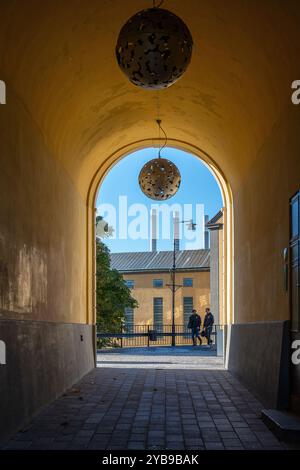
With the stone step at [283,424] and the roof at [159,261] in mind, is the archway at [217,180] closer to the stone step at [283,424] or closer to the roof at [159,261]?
the stone step at [283,424]

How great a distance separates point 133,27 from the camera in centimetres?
485

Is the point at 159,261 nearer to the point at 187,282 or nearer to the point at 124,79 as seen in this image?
the point at 187,282

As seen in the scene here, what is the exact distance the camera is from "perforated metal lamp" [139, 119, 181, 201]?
384 inches

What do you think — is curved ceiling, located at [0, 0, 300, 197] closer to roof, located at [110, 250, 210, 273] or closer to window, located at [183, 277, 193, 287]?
window, located at [183, 277, 193, 287]

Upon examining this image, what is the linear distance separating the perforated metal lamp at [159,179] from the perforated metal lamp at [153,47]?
188 inches

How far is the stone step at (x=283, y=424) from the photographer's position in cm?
582

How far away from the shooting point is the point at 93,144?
11.8 m

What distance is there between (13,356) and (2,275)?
0.85m

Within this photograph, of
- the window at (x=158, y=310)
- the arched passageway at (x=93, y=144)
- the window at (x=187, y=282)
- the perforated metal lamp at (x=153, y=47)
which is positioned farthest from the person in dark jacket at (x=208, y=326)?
the window at (x=187, y=282)

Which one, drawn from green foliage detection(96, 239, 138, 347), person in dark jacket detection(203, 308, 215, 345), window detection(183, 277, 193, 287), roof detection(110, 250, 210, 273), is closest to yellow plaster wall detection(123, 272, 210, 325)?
window detection(183, 277, 193, 287)

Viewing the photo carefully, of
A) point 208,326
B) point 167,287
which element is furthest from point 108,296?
point 167,287

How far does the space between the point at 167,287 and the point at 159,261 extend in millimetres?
4512

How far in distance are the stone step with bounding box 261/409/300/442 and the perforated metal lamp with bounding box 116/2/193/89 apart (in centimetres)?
335
